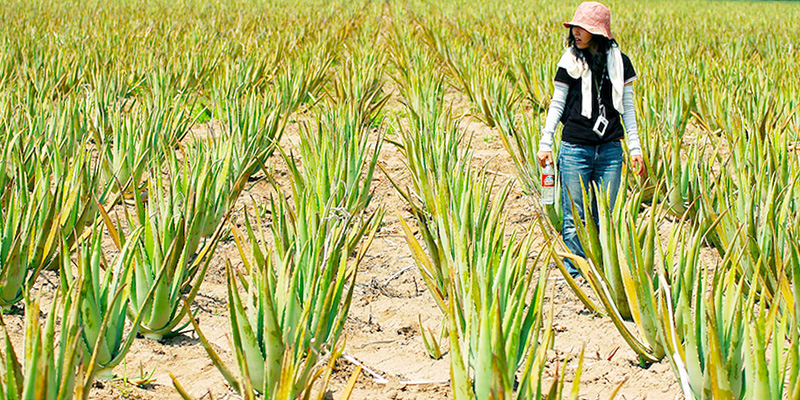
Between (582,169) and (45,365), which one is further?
(582,169)

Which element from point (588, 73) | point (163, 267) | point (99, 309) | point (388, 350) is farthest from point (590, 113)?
point (99, 309)

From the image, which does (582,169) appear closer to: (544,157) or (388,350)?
(544,157)

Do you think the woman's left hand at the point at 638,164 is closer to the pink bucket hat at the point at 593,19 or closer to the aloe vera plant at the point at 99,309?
the pink bucket hat at the point at 593,19

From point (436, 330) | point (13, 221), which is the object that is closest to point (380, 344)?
point (436, 330)

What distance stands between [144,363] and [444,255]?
786mm

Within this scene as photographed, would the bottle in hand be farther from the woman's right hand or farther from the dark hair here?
the dark hair

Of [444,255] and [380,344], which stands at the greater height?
[444,255]

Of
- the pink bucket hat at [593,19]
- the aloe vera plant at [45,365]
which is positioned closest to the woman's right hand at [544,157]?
the pink bucket hat at [593,19]

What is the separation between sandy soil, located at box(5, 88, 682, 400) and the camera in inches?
67.7

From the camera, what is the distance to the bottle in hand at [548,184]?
258 cm

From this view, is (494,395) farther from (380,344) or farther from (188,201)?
(188,201)

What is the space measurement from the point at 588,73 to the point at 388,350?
3.76 ft

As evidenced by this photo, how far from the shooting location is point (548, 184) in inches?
102

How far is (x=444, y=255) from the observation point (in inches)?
78.2
